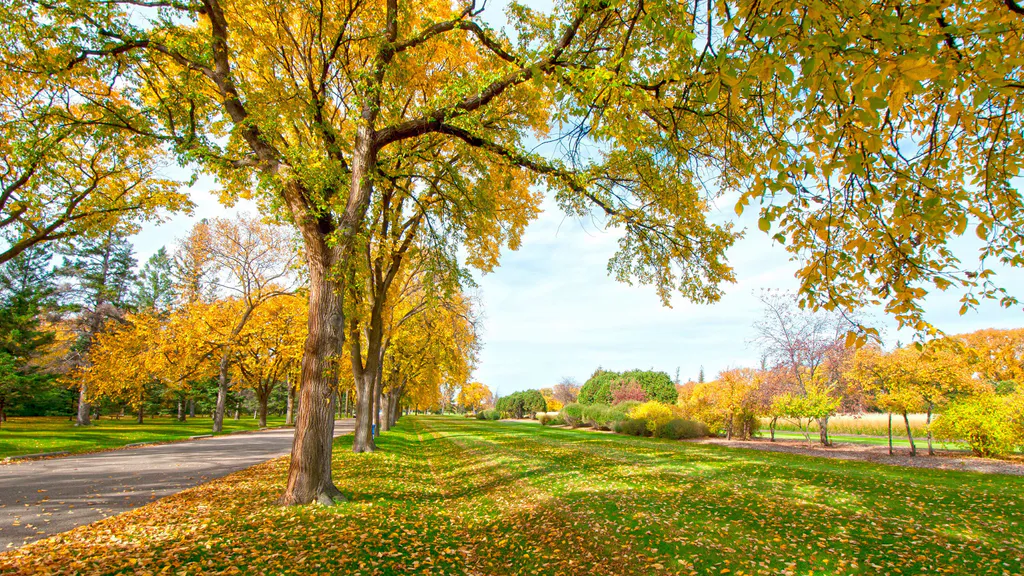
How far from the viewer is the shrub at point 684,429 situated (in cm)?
2367

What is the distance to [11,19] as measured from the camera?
22.9ft

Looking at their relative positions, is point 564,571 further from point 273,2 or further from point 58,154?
point 58,154

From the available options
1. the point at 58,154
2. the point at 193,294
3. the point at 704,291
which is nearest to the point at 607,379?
the point at 193,294

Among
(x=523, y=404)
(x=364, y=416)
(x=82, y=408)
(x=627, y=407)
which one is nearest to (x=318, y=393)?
(x=364, y=416)

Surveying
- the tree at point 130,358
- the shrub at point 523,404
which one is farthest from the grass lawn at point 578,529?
the shrub at point 523,404

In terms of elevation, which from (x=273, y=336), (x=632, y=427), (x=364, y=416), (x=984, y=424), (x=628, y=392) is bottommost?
(x=632, y=427)

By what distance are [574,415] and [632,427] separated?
39.1 ft

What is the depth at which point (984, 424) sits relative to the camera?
13602 millimetres

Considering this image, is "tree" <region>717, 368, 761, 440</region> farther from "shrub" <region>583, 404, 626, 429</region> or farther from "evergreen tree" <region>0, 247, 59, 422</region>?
"evergreen tree" <region>0, 247, 59, 422</region>

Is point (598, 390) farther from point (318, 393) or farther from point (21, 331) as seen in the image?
point (21, 331)

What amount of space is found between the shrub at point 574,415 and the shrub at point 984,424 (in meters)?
25.9

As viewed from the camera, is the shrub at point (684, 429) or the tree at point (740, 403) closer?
the tree at point (740, 403)

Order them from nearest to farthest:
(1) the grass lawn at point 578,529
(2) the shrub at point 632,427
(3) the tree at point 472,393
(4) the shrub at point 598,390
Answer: (1) the grass lawn at point 578,529, (2) the shrub at point 632,427, (3) the tree at point 472,393, (4) the shrub at point 598,390

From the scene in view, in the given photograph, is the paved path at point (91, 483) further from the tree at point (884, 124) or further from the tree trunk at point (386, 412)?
the tree trunk at point (386, 412)
